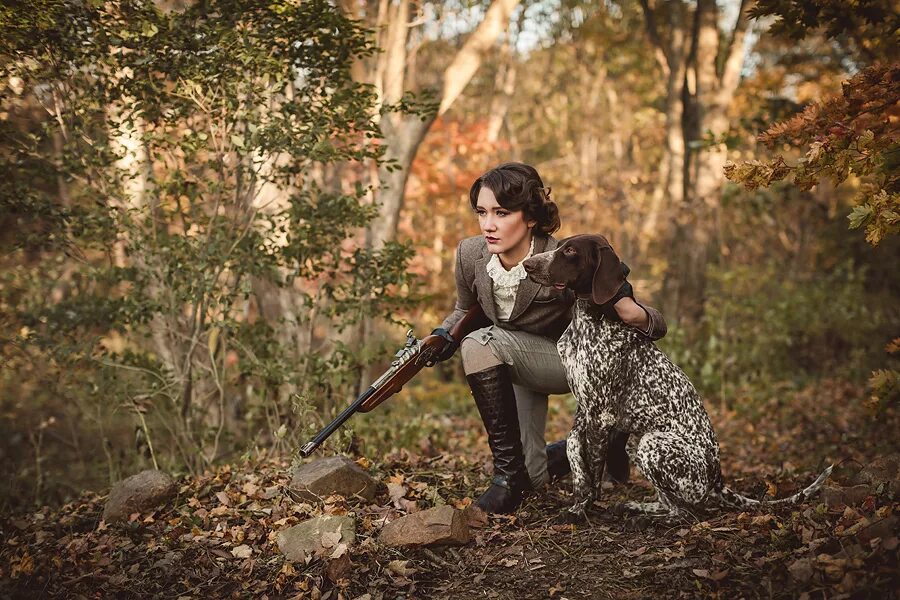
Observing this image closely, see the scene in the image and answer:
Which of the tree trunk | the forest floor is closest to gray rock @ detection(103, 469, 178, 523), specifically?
the forest floor

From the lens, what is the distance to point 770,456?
6754 mm

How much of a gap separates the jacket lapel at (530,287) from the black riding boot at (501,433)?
0.35 metres

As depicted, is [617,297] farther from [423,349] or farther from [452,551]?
[452,551]

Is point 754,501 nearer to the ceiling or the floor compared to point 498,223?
nearer to the floor

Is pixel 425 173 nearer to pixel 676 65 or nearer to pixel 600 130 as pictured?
pixel 676 65

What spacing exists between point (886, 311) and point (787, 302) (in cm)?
196

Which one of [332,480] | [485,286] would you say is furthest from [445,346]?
[332,480]

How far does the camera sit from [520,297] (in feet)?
12.8

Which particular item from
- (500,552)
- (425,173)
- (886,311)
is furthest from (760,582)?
(425,173)

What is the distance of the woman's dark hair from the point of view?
366cm

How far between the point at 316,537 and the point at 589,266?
176cm

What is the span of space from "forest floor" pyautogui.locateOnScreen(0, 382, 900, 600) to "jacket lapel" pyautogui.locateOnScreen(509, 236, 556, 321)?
1075mm

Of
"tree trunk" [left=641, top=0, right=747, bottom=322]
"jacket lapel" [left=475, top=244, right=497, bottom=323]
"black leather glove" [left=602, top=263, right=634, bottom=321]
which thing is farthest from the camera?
"tree trunk" [left=641, top=0, right=747, bottom=322]

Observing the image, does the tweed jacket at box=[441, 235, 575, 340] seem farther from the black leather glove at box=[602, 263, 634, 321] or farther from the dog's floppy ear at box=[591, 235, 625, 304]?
the dog's floppy ear at box=[591, 235, 625, 304]
